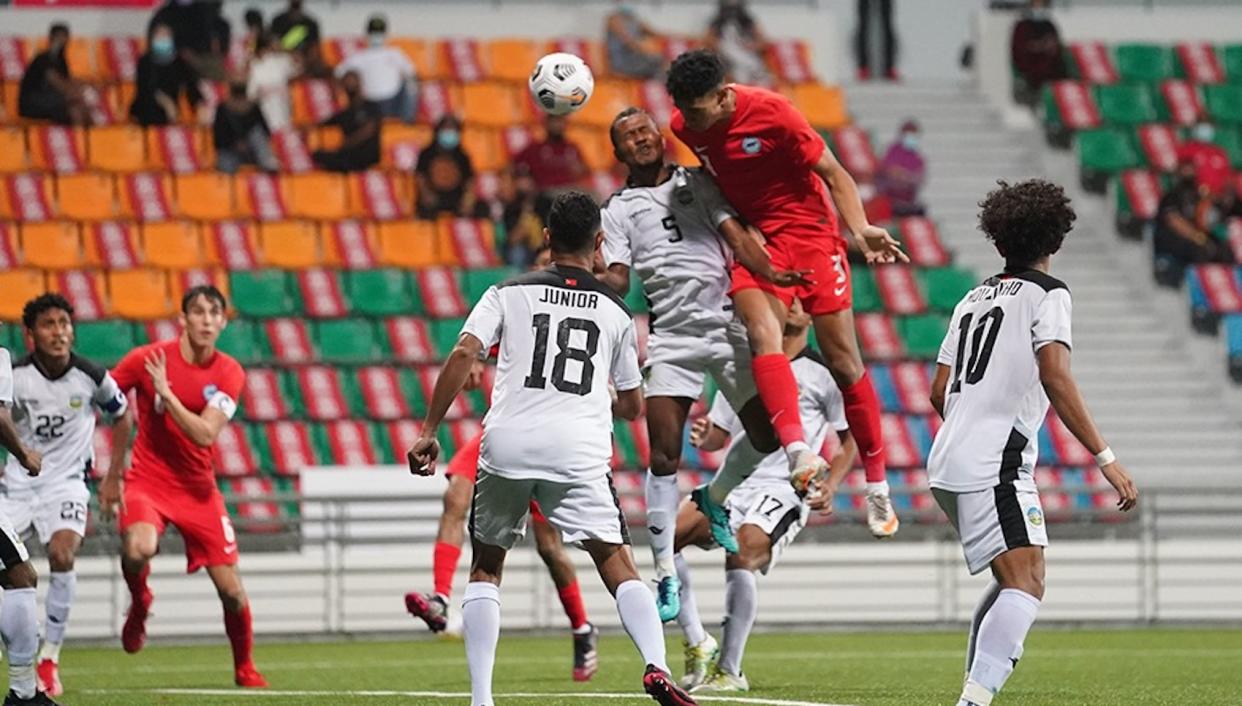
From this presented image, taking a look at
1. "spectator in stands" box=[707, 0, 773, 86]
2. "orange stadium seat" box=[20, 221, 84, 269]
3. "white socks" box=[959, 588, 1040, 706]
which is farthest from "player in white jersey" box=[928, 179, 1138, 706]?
"spectator in stands" box=[707, 0, 773, 86]

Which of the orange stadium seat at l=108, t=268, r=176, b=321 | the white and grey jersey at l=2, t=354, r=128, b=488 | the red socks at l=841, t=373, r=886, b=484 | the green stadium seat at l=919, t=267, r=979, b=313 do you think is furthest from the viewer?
the green stadium seat at l=919, t=267, r=979, b=313

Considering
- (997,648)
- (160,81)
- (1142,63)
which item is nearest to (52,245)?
(160,81)

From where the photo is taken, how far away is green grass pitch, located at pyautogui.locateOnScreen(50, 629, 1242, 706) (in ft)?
36.8

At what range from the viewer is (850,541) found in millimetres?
19391

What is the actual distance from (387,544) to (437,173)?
550 centimetres

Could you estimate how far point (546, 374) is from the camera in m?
8.77

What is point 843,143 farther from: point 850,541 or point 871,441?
point 871,441

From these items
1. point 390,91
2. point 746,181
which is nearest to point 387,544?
point 390,91

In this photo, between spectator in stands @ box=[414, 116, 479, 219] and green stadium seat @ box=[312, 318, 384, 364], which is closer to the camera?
green stadium seat @ box=[312, 318, 384, 364]

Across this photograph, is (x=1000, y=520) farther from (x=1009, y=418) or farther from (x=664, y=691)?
(x=664, y=691)

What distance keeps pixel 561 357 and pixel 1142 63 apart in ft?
64.4

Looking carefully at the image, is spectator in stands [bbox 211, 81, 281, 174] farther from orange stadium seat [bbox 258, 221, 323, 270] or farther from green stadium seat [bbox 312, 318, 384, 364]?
green stadium seat [bbox 312, 318, 384, 364]

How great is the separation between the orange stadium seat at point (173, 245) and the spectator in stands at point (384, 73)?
268 centimetres

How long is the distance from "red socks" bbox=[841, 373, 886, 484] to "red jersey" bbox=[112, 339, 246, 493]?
153 inches
